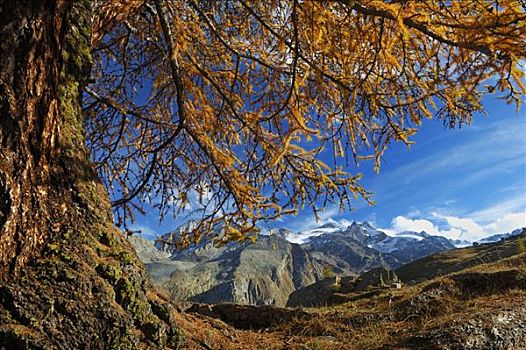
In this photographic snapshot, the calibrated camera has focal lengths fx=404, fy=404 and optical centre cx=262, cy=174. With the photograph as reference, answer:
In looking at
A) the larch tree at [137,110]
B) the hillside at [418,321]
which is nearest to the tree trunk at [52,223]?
the larch tree at [137,110]

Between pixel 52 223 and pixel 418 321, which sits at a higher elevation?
pixel 52 223

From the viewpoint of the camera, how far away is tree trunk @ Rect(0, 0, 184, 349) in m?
1.88

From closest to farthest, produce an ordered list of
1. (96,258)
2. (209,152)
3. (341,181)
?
(96,258), (209,152), (341,181)

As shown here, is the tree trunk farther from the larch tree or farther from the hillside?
the hillside

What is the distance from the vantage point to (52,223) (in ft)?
7.08

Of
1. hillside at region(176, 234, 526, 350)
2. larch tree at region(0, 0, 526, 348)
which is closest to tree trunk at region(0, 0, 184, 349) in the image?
larch tree at region(0, 0, 526, 348)

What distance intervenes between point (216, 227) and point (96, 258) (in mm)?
2667

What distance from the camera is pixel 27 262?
1.99 meters

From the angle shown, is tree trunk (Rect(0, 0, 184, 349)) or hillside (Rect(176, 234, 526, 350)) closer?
tree trunk (Rect(0, 0, 184, 349))

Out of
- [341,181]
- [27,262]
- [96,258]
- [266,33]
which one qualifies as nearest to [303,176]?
[341,181]

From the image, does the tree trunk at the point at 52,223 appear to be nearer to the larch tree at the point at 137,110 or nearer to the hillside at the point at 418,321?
the larch tree at the point at 137,110

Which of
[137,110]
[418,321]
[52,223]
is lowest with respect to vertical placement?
[418,321]

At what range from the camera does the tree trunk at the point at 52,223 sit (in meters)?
1.88

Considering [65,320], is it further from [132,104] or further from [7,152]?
[132,104]
